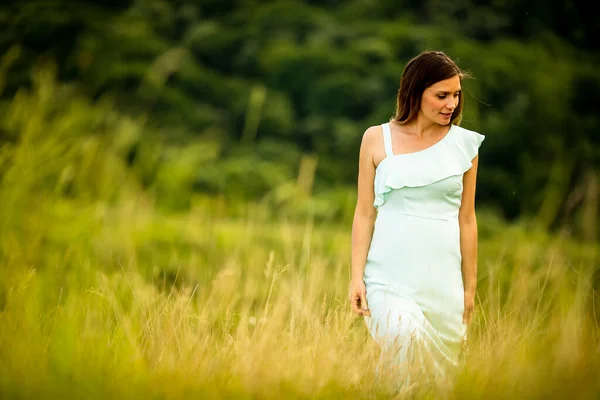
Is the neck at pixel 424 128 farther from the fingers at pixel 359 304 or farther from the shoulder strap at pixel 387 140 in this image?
the fingers at pixel 359 304

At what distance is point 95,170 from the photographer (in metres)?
7.02

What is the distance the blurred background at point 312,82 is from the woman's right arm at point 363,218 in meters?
6.77

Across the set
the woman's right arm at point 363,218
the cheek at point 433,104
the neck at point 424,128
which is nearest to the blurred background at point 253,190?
the woman's right arm at point 363,218

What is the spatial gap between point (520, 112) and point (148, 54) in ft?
20.6

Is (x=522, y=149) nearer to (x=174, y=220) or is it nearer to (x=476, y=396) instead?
(x=174, y=220)

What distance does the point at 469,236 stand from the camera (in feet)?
9.84

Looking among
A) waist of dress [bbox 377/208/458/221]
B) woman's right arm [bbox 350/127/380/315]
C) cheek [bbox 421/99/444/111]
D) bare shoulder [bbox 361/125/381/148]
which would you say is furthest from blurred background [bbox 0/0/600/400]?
Answer: cheek [bbox 421/99/444/111]

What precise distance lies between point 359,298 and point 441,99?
84 centimetres

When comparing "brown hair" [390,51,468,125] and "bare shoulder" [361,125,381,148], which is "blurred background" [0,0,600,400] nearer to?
"bare shoulder" [361,125,381,148]

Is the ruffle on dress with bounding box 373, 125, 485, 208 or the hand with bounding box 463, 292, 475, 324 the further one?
the hand with bounding box 463, 292, 475, 324

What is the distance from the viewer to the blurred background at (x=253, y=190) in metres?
2.71

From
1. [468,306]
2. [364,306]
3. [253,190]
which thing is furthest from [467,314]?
[253,190]

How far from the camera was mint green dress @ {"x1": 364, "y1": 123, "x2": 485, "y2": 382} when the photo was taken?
2.87 meters

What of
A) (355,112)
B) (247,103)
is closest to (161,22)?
(247,103)
